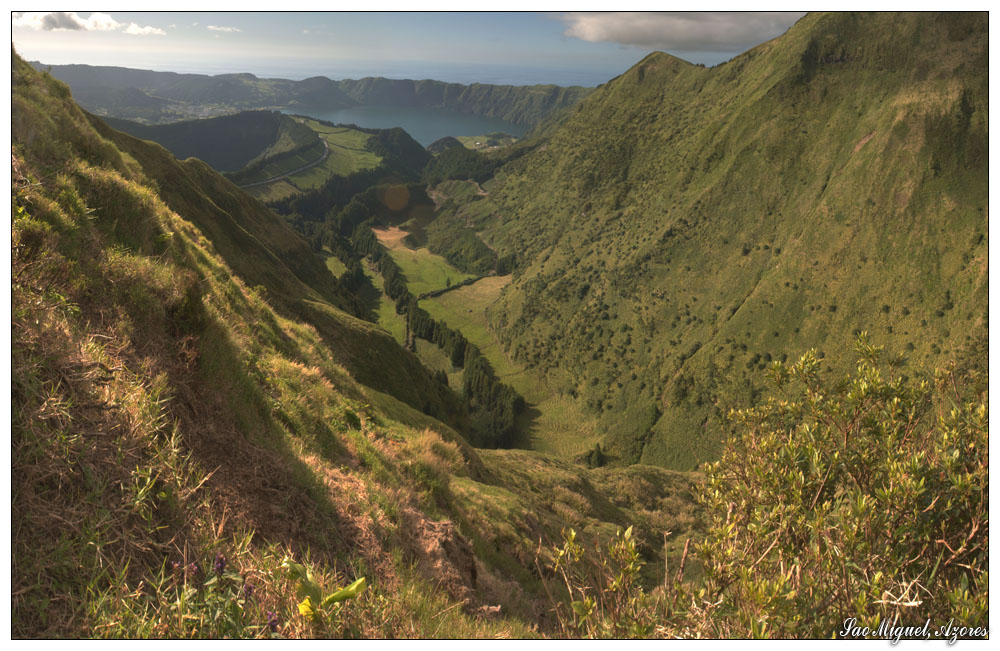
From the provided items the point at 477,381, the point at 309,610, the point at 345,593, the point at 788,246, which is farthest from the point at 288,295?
the point at 788,246

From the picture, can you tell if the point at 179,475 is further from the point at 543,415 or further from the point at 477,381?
the point at 543,415

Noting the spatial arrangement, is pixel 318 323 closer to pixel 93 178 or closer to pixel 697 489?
pixel 93 178

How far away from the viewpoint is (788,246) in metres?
136

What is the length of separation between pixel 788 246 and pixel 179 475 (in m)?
163

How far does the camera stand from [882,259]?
116062 millimetres

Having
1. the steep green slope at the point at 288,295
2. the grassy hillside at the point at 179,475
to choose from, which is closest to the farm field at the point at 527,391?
the steep green slope at the point at 288,295

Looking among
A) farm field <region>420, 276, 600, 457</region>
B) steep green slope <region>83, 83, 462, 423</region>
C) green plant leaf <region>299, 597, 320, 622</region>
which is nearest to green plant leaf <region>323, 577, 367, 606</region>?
green plant leaf <region>299, 597, 320, 622</region>

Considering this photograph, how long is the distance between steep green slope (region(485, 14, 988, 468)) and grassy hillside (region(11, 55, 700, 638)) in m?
97.9

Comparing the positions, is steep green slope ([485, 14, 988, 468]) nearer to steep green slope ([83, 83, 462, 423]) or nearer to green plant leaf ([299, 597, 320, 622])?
steep green slope ([83, 83, 462, 423])

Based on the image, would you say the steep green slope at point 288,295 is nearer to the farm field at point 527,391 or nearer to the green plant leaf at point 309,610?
the green plant leaf at point 309,610

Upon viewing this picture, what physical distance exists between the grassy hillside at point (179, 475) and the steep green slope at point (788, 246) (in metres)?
97.9

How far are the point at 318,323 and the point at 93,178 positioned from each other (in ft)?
101

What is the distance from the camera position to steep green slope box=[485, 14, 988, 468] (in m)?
111

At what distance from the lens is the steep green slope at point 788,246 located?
11125cm
